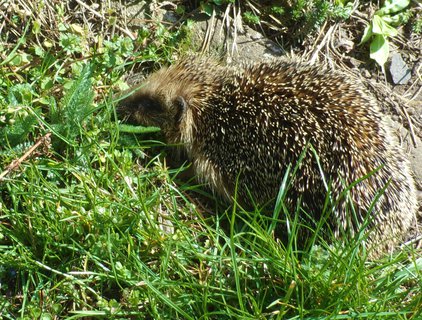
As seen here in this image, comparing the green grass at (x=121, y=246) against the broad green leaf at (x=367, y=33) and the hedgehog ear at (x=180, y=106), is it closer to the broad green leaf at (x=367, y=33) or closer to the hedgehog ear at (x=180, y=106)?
the hedgehog ear at (x=180, y=106)

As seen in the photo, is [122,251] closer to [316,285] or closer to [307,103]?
[316,285]

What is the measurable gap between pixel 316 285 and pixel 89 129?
208 centimetres

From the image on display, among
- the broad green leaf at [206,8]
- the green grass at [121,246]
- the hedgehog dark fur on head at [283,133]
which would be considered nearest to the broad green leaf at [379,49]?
the hedgehog dark fur on head at [283,133]

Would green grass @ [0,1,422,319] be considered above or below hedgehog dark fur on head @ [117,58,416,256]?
below

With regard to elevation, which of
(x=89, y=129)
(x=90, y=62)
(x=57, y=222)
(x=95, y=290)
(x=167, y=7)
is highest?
(x=167, y=7)

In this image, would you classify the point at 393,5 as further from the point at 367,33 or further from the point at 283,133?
the point at 283,133

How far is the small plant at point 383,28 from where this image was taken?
6.09 metres

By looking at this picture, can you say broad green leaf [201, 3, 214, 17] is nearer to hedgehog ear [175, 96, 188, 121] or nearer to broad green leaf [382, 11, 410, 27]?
A: hedgehog ear [175, 96, 188, 121]

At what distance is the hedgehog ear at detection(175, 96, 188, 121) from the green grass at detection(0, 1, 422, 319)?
0.40m

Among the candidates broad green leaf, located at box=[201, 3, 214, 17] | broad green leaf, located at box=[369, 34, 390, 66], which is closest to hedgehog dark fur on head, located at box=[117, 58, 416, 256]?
broad green leaf, located at box=[201, 3, 214, 17]

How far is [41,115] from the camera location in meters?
4.98

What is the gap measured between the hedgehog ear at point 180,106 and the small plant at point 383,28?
6.22 feet

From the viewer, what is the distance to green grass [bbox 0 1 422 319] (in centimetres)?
411

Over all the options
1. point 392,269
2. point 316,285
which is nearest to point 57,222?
point 316,285
